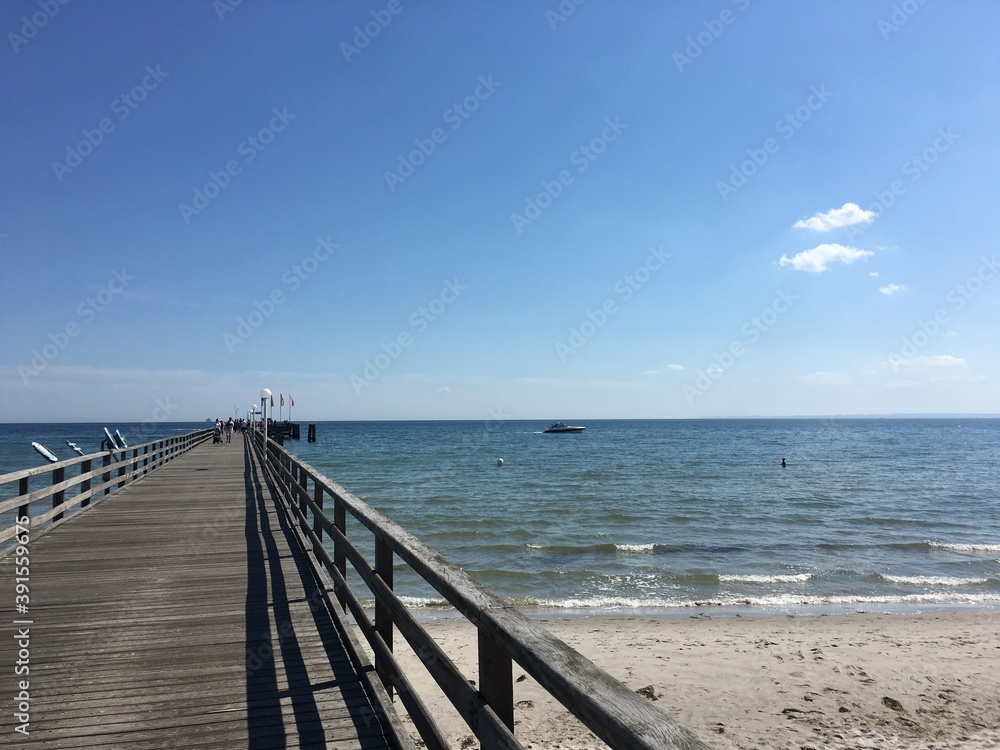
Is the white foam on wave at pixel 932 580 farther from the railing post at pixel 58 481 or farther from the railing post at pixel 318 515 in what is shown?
the railing post at pixel 58 481

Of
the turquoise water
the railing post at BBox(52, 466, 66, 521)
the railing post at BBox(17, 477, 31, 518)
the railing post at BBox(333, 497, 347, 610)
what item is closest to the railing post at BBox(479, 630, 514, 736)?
the railing post at BBox(333, 497, 347, 610)

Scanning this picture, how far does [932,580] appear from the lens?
43.8ft

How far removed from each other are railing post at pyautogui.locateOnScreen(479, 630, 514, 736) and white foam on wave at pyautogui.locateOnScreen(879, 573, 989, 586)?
1406cm

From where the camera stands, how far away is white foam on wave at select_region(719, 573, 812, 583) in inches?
503

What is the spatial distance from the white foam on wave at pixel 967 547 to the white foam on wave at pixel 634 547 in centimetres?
760

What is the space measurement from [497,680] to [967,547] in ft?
62.4

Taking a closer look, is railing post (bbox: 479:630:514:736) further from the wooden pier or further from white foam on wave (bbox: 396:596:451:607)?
white foam on wave (bbox: 396:596:451:607)

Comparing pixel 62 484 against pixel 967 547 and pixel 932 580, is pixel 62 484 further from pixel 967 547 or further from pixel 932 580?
pixel 967 547

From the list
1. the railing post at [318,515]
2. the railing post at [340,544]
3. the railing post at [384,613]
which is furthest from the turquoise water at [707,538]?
the railing post at [384,613]

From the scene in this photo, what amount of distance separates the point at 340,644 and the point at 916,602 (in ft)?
38.4

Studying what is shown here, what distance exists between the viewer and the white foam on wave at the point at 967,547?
16186 millimetres

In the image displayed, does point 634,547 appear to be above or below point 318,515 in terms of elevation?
below

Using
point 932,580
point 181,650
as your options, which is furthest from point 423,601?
point 932,580

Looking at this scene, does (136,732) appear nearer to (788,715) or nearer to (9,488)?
(788,715)
